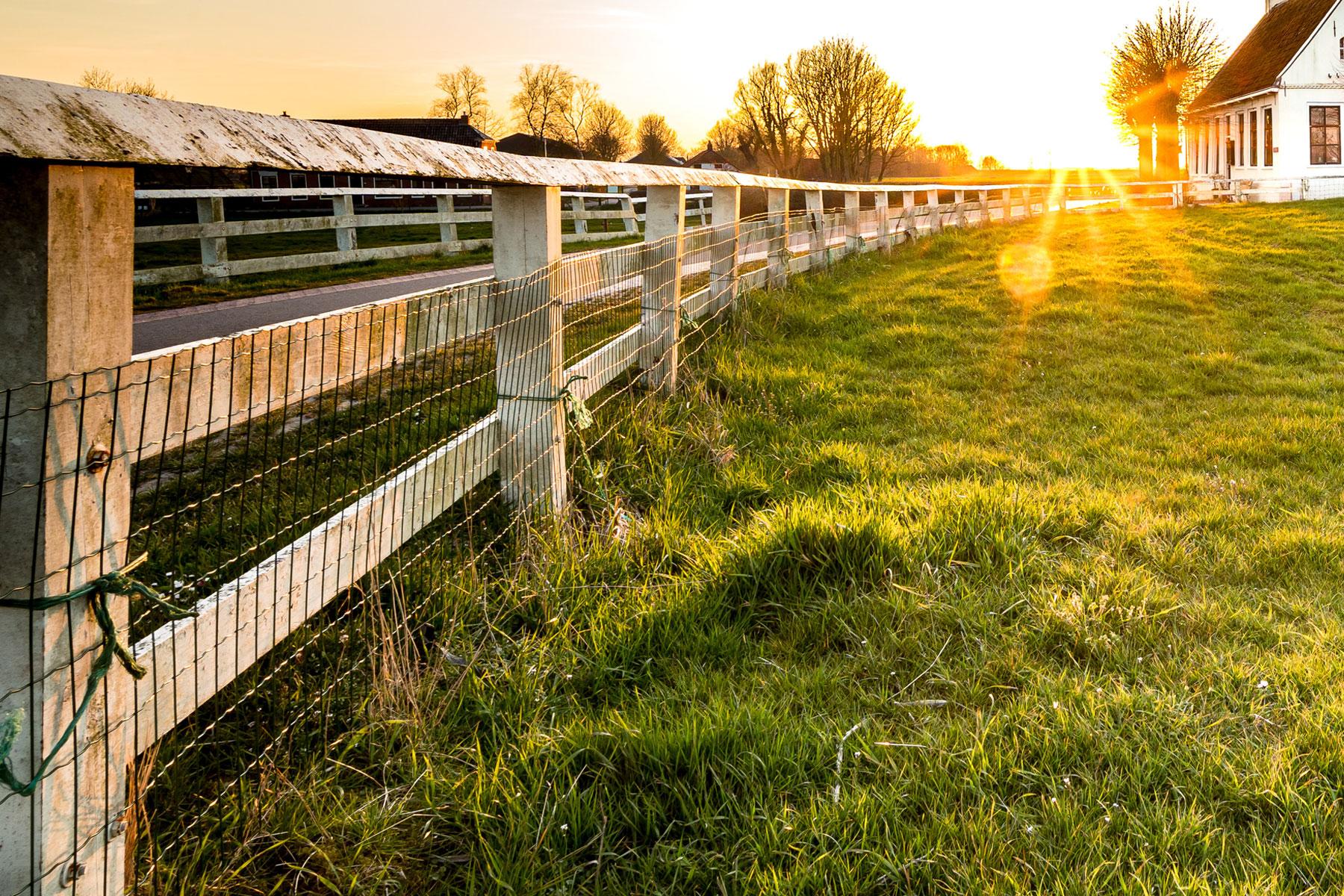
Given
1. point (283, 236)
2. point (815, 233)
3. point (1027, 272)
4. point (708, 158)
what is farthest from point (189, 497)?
point (708, 158)

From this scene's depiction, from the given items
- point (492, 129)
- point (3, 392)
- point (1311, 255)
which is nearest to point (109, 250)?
point (3, 392)

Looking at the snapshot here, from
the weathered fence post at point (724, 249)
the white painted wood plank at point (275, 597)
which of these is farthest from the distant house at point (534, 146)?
the white painted wood plank at point (275, 597)

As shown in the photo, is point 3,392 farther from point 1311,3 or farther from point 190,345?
point 1311,3

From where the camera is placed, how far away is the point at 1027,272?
13273 mm

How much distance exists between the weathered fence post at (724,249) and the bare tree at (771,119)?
59423 millimetres

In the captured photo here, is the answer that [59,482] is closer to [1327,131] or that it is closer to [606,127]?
[1327,131]

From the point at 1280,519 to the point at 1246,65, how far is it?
43954 millimetres

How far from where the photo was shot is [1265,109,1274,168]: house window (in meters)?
36.4

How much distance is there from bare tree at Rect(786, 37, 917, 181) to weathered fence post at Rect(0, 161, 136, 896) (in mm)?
61730

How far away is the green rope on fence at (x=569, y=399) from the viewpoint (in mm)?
3963

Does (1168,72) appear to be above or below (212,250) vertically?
above

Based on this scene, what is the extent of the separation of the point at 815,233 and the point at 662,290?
6.31 m

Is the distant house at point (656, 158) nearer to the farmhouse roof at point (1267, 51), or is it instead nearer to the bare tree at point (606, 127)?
the bare tree at point (606, 127)

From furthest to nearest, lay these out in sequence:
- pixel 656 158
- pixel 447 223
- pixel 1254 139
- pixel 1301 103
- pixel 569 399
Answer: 1. pixel 656 158
2. pixel 1254 139
3. pixel 1301 103
4. pixel 447 223
5. pixel 569 399
